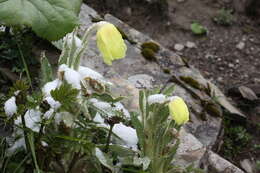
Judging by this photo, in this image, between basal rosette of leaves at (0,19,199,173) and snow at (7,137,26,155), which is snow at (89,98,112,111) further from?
snow at (7,137,26,155)

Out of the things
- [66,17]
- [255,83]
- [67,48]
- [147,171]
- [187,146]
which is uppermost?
[66,17]

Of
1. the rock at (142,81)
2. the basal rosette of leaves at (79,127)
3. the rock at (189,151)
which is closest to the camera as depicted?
the basal rosette of leaves at (79,127)

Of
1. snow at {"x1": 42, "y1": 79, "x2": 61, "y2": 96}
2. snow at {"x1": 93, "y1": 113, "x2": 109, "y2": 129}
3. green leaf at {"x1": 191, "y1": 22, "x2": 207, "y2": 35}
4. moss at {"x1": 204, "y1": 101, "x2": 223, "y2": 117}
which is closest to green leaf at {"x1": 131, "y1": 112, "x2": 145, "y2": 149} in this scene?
snow at {"x1": 93, "y1": 113, "x2": 109, "y2": 129}

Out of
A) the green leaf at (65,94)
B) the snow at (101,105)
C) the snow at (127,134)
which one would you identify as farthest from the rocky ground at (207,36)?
the green leaf at (65,94)

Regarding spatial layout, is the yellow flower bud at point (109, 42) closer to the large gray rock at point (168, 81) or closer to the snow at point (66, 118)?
the snow at point (66, 118)

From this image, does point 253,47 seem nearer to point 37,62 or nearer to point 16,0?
point 37,62

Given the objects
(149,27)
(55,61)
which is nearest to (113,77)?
(55,61)
